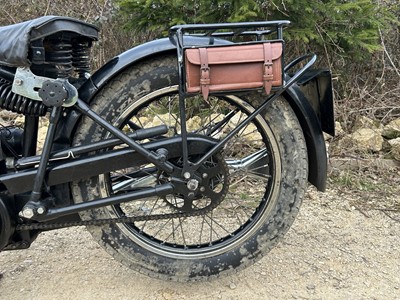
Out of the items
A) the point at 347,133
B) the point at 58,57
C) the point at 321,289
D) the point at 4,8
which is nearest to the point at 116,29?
the point at 4,8

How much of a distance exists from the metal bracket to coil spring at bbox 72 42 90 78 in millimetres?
339

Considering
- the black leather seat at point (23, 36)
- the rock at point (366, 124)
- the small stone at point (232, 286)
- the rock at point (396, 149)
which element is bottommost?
the rock at point (396, 149)

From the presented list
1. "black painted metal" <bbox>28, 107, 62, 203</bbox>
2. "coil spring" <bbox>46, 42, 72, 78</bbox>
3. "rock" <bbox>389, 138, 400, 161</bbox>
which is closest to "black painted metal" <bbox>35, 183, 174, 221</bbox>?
"black painted metal" <bbox>28, 107, 62, 203</bbox>

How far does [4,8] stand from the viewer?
23.9 ft

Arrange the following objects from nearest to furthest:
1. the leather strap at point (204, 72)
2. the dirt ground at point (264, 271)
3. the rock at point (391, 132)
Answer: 1. the leather strap at point (204, 72)
2. the dirt ground at point (264, 271)
3. the rock at point (391, 132)

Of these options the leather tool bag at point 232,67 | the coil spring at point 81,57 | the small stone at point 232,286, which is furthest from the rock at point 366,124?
the coil spring at point 81,57

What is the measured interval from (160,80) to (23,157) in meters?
0.79

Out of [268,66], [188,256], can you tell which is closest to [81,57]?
[268,66]

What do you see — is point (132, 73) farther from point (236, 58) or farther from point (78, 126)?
point (236, 58)

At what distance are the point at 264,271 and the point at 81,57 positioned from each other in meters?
1.61

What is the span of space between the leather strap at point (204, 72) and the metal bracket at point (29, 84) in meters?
0.62

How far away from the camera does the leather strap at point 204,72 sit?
1959 millimetres

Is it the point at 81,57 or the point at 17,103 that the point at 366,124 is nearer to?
the point at 81,57

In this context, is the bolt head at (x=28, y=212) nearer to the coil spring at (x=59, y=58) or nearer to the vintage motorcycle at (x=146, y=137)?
the vintage motorcycle at (x=146, y=137)
